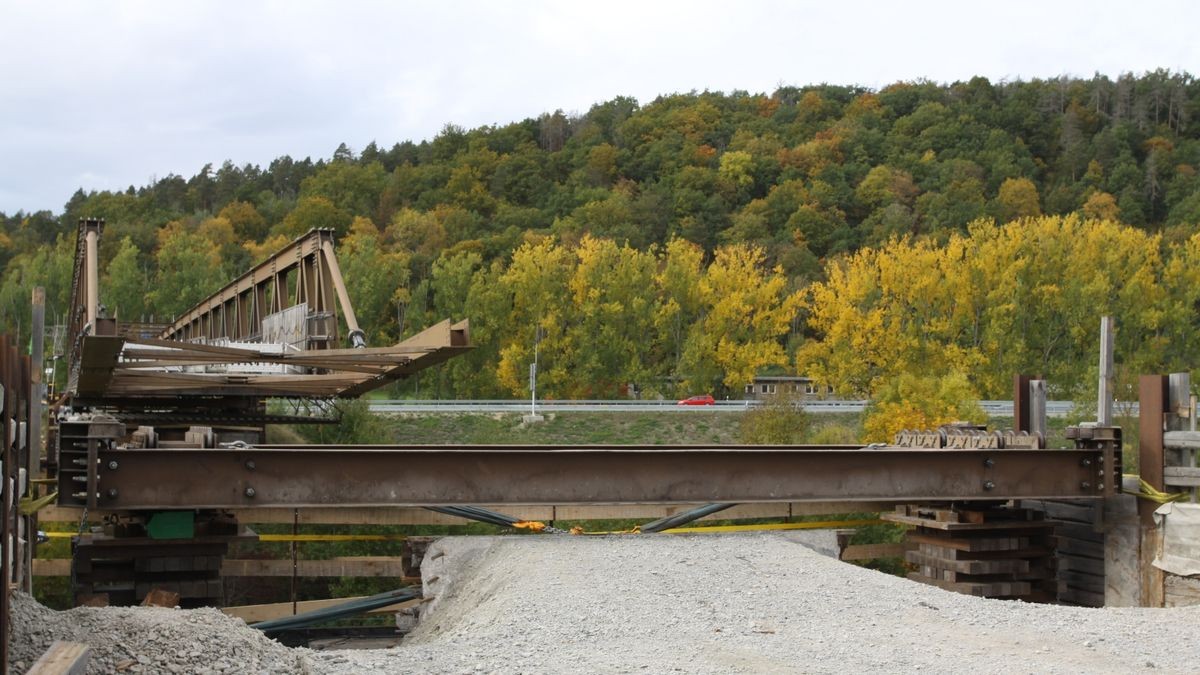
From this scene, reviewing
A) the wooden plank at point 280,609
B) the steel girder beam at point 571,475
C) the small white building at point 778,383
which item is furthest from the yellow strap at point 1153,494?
the small white building at point 778,383

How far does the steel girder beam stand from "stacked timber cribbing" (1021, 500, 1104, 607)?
997mm

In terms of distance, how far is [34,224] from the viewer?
108 meters

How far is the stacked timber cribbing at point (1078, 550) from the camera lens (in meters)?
14.4

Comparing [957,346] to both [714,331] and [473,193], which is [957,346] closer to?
[714,331]

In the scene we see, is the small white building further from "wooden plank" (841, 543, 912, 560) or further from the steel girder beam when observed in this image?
the steel girder beam

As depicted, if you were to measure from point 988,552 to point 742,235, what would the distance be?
85.0m

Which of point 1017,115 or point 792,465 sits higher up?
point 1017,115

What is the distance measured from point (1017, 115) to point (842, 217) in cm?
3588

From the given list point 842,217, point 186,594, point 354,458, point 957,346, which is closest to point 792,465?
point 354,458

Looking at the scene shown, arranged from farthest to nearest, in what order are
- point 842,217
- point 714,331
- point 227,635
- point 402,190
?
point 402,190 → point 842,217 → point 714,331 → point 227,635

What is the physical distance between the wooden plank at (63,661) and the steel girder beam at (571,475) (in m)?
5.31

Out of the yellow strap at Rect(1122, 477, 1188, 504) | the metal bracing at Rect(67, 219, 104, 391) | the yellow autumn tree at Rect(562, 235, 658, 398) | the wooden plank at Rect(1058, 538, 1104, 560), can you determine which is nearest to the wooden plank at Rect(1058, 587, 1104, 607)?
the wooden plank at Rect(1058, 538, 1104, 560)

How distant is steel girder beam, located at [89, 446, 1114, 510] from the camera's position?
11.4m

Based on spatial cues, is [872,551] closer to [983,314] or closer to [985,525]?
[985,525]
